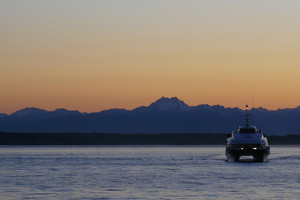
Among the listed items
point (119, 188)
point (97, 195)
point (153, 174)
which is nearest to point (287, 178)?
point (153, 174)

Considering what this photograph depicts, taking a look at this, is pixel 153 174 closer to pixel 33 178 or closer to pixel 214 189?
pixel 33 178

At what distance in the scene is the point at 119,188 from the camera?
153ft

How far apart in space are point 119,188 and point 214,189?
6198mm

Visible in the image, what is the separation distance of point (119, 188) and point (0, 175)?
55.1 ft

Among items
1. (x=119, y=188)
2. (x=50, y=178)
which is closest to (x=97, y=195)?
(x=119, y=188)

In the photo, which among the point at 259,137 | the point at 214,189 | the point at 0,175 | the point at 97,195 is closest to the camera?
the point at 97,195

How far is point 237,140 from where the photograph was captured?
85.9 m

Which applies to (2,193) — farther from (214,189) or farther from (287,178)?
(287,178)

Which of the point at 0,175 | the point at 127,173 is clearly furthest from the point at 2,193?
the point at 127,173

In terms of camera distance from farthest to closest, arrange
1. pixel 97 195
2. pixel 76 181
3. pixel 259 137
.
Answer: pixel 259 137, pixel 76 181, pixel 97 195

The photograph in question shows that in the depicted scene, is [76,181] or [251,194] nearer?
[251,194]

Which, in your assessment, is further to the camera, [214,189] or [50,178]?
[50,178]

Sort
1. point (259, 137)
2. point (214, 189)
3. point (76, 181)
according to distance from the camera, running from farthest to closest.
Result: point (259, 137) < point (76, 181) < point (214, 189)

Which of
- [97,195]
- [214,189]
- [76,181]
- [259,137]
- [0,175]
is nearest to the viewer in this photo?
[97,195]
